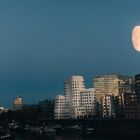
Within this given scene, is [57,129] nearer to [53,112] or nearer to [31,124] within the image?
[31,124]

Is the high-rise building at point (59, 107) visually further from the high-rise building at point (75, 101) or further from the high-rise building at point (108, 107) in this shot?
the high-rise building at point (108, 107)

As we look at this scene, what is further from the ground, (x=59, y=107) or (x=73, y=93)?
(x=73, y=93)

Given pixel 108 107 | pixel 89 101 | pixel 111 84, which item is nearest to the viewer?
pixel 108 107

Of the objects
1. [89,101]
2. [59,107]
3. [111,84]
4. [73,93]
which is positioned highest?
[111,84]

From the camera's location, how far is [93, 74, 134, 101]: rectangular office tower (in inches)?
6816

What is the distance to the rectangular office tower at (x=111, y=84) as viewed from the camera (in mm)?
173125

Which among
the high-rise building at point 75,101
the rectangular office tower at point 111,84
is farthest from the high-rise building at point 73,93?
the rectangular office tower at point 111,84

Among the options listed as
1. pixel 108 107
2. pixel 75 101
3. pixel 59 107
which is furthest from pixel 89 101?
pixel 108 107

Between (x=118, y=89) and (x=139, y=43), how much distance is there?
159963 mm

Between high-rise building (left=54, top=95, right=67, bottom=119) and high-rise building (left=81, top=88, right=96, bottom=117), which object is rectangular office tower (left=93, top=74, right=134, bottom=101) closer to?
high-rise building (left=81, top=88, right=96, bottom=117)

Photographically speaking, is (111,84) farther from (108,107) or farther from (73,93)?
(108,107)

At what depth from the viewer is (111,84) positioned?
175000 mm

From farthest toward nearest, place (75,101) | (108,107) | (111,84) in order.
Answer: (111,84) → (75,101) → (108,107)

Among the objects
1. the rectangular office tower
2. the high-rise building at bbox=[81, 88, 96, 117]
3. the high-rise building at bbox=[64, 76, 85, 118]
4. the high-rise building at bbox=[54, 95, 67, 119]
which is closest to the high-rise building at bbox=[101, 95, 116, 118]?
the high-rise building at bbox=[81, 88, 96, 117]
